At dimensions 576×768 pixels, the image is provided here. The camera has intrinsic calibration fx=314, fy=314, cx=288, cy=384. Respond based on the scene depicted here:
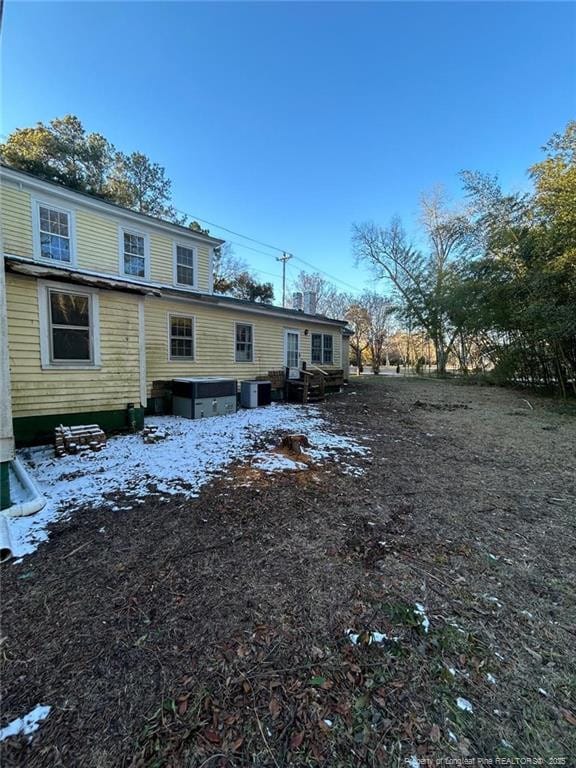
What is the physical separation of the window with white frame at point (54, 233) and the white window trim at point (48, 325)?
4084mm

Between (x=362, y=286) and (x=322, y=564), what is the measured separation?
92.6ft

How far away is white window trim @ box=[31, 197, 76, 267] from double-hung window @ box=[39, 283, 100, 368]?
3810mm

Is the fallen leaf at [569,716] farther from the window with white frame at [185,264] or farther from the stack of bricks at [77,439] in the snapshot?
the window with white frame at [185,264]

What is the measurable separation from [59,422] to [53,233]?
582 centimetres

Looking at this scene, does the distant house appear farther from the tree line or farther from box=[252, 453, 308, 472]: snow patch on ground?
the tree line

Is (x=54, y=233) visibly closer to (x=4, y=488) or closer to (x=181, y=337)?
(x=181, y=337)

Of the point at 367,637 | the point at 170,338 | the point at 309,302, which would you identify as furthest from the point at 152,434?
the point at 309,302

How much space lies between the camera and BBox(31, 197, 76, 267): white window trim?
7750mm

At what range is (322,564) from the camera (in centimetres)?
226

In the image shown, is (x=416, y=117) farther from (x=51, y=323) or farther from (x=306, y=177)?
(x=51, y=323)

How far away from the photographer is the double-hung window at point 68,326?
16.3ft

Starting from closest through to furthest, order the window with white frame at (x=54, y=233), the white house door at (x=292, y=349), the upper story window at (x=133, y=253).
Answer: the window with white frame at (x=54, y=233) → the upper story window at (x=133, y=253) → the white house door at (x=292, y=349)

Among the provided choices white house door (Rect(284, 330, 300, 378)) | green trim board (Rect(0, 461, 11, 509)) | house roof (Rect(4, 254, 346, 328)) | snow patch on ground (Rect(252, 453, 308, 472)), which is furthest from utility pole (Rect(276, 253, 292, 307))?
green trim board (Rect(0, 461, 11, 509))

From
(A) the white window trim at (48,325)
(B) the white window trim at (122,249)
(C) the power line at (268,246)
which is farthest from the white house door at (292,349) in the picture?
(C) the power line at (268,246)
